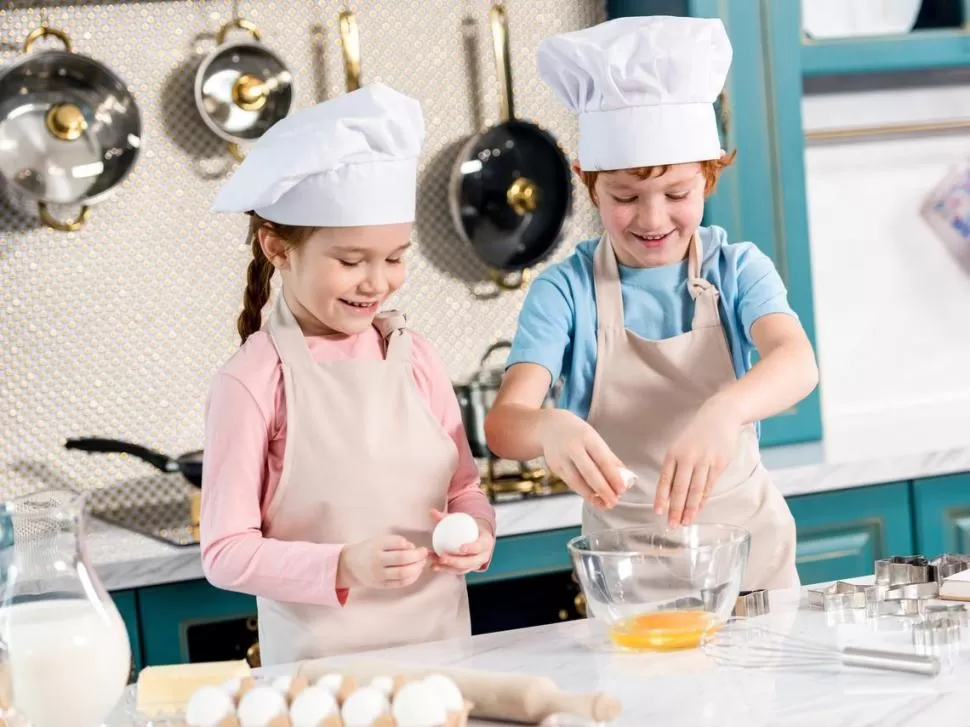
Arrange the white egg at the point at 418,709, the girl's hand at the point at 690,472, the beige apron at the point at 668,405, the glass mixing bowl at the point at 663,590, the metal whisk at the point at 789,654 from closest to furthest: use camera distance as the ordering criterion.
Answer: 1. the white egg at the point at 418,709
2. the metal whisk at the point at 789,654
3. the glass mixing bowl at the point at 663,590
4. the girl's hand at the point at 690,472
5. the beige apron at the point at 668,405

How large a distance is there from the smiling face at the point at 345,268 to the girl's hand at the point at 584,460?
0.78 feet

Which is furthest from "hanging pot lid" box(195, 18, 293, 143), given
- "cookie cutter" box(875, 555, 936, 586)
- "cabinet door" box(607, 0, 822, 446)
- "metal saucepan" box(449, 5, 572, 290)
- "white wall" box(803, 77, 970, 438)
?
"cookie cutter" box(875, 555, 936, 586)

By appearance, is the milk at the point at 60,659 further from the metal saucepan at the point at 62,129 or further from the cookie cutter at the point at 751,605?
the metal saucepan at the point at 62,129

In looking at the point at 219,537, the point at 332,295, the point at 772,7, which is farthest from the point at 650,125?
the point at 772,7

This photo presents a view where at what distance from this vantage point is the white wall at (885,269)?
3111 mm

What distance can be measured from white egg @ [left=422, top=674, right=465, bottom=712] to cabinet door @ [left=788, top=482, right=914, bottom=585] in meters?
1.58

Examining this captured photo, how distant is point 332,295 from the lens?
145 centimetres

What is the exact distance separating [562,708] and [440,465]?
1.79ft

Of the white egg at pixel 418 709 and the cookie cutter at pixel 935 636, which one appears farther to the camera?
the cookie cutter at pixel 935 636

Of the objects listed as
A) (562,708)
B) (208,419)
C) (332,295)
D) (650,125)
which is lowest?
(562,708)

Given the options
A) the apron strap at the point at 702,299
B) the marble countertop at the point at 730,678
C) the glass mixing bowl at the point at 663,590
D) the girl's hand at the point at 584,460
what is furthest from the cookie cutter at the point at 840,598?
the apron strap at the point at 702,299

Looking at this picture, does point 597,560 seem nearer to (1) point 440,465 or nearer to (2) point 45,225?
(1) point 440,465

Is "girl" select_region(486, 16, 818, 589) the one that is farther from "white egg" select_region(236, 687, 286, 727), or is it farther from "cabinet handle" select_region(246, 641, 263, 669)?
"cabinet handle" select_region(246, 641, 263, 669)

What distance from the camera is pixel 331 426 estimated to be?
1.47 m
